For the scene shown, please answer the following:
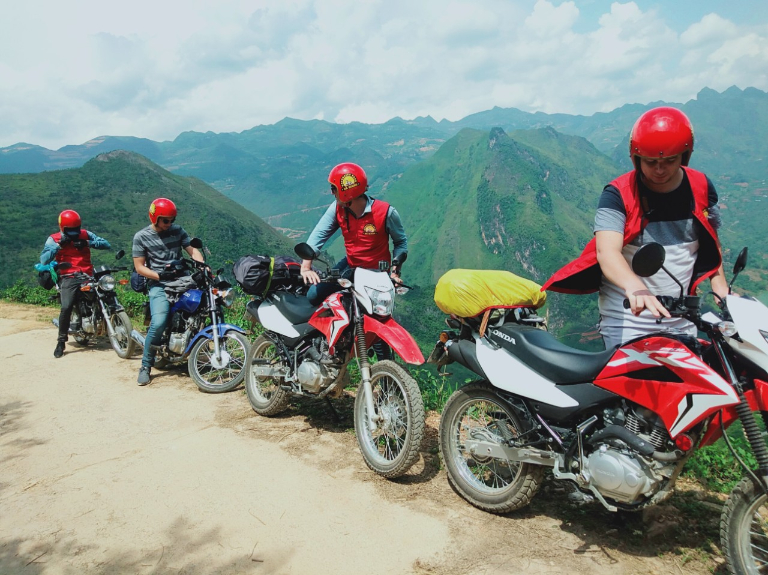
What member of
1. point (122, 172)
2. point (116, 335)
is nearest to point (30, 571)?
point (116, 335)

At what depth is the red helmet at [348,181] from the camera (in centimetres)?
453

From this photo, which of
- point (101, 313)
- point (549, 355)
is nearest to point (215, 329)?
point (101, 313)

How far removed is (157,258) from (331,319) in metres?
3.46

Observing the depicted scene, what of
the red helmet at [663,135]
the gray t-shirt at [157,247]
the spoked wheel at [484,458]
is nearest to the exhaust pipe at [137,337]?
the gray t-shirt at [157,247]

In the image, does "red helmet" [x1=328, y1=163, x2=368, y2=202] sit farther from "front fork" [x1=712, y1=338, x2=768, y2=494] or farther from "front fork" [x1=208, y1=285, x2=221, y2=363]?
"front fork" [x1=712, y1=338, x2=768, y2=494]

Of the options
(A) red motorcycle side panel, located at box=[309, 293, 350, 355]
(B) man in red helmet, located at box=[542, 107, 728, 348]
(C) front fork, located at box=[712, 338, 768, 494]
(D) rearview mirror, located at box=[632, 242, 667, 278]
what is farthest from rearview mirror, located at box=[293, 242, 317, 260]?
(C) front fork, located at box=[712, 338, 768, 494]

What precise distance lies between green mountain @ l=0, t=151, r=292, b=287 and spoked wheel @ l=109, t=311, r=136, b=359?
43.3m

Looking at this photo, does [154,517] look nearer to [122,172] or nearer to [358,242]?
[358,242]

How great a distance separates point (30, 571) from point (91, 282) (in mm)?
5894

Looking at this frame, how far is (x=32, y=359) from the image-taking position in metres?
7.47

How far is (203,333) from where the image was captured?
243 inches

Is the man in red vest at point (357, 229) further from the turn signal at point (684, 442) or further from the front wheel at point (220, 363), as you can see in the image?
the turn signal at point (684, 442)

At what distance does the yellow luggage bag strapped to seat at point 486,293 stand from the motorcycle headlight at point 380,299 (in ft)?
2.25

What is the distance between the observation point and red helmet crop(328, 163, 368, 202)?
4531 mm
